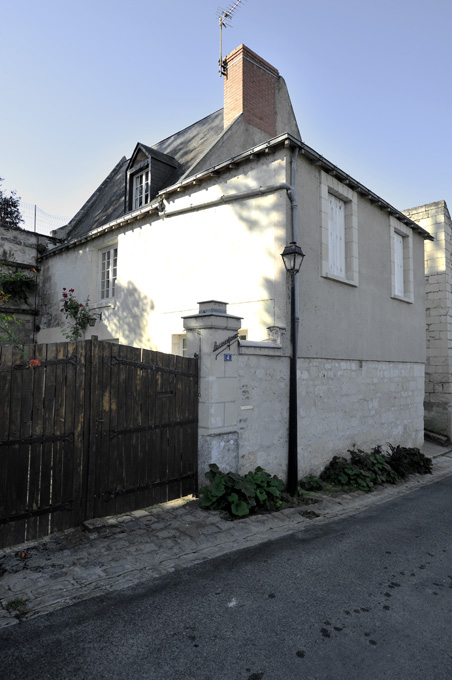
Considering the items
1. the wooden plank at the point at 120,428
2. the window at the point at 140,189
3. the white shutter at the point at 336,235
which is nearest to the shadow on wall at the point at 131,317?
the window at the point at 140,189

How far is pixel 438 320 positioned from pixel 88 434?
12.2 m

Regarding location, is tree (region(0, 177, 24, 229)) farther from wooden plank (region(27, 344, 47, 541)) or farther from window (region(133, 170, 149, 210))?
wooden plank (region(27, 344, 47, 541))

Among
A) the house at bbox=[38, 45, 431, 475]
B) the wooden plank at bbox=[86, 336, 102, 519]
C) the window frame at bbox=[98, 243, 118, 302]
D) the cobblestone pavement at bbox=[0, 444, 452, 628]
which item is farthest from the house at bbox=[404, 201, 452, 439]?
the wooden plank at bbox=[86, 336, 102, 519]

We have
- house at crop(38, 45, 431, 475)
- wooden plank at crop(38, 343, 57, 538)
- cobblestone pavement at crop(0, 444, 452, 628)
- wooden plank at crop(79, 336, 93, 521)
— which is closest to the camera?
cobblestone pavement at crop(0, 444, 452, 628)

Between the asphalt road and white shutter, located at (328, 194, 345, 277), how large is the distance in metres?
5.65

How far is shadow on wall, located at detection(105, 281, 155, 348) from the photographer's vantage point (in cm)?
972

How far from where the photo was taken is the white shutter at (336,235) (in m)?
8.56

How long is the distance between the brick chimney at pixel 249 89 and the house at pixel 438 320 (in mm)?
6354

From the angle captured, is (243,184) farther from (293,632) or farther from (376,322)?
(293,632)

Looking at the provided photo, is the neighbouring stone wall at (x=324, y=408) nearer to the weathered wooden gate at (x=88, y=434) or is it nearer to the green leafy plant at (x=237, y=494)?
the green leafy plant at (x=237, y=494)

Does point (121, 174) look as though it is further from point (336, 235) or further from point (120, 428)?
point (120, 428)

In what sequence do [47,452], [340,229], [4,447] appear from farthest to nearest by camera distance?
[340,229] < [47,452] < [4,447]

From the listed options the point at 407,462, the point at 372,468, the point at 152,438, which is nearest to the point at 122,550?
the point at 152,438

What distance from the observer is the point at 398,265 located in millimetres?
10961
